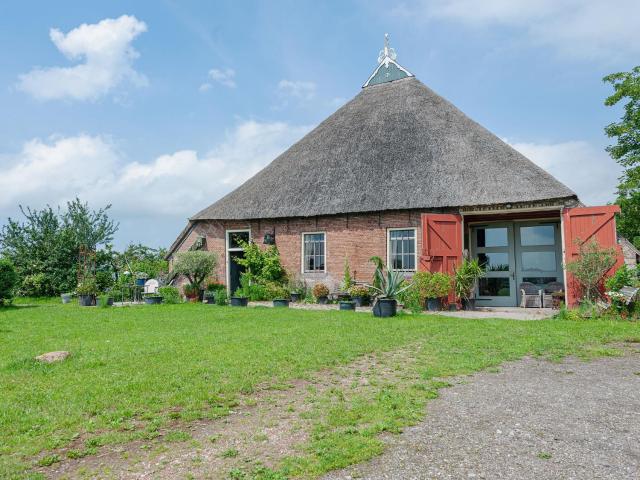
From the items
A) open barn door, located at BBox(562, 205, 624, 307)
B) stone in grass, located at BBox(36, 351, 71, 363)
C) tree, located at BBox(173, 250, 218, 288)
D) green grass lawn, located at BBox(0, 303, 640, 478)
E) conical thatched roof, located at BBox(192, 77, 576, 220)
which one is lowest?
green grass lawn, located at BBox(0, 303, 640, 478)

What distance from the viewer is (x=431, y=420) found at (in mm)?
4211

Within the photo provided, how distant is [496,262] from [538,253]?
126cm

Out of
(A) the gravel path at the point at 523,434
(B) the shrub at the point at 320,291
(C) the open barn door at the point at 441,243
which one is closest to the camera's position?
(A) the gravel path at the point at 523,434

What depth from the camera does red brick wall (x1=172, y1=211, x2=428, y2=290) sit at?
15.8 m

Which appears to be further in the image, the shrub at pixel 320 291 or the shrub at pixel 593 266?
the shrub at pixel 320 291

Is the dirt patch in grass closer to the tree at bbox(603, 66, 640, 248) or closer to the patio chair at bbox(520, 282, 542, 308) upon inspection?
the patio chair at bbox(520, 282, 542, 308)

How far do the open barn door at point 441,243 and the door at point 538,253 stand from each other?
7.80 ft

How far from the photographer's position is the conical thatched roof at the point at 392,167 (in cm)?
1459

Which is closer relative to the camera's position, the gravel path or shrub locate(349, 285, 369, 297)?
the gravel path

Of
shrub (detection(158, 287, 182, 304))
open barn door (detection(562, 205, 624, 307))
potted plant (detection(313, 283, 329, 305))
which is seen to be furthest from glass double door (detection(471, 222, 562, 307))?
shrub (detection(158, 287, 182, 304))

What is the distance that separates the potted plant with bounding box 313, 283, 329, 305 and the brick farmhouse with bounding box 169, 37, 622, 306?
447mm

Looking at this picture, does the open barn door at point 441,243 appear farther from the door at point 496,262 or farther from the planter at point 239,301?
the planter at point 239,301

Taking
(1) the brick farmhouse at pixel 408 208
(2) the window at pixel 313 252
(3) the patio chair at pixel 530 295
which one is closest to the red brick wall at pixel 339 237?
(1) the brick farmhouse at pixel 408 208

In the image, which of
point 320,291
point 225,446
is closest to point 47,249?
point 320,291
